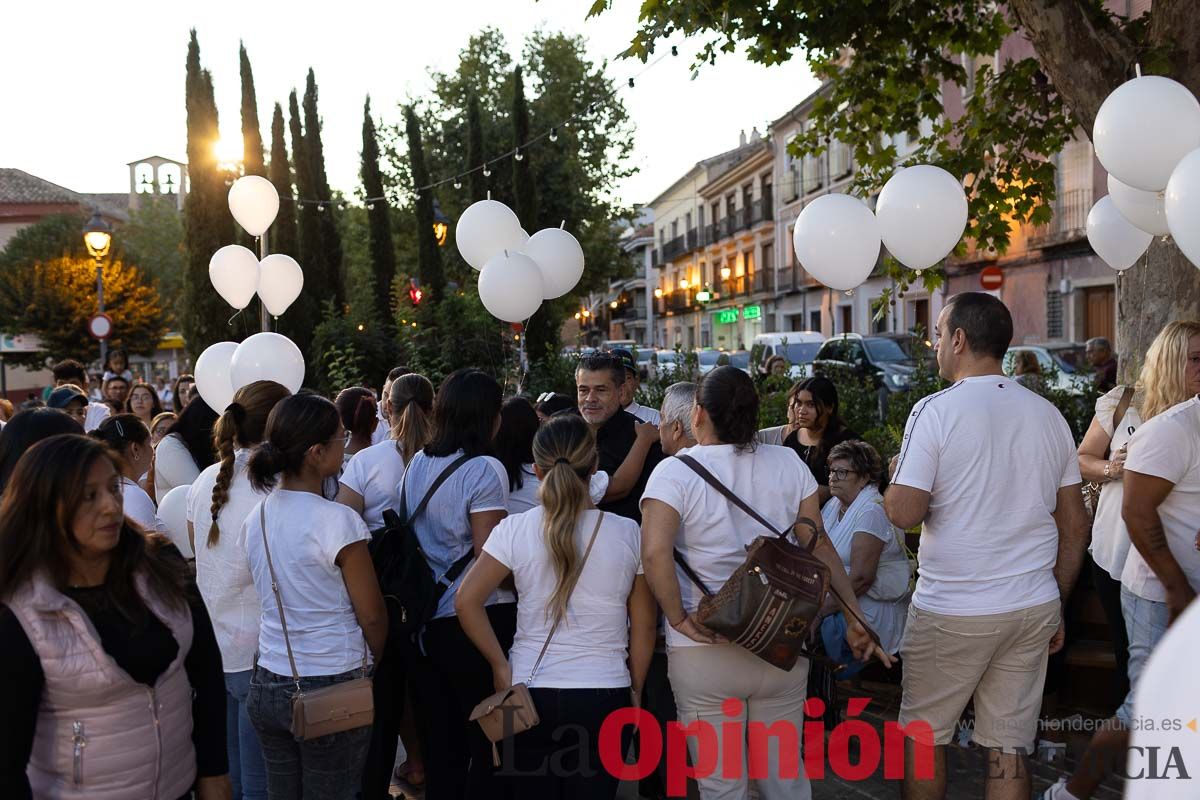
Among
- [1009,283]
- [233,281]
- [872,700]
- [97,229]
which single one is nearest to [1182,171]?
[872,700]

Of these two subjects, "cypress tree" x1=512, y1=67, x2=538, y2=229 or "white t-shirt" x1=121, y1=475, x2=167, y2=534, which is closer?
"white t-shirt" x1=121, y1=475, x2=167, y2=534

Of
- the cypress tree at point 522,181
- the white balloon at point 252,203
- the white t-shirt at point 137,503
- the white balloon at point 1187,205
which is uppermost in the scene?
the cypress tree at point 522,181

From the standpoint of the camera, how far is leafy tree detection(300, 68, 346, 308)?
75.3 ft

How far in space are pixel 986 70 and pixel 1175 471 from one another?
601 centimetres

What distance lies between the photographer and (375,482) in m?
3.73

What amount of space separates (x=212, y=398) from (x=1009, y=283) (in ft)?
73.8

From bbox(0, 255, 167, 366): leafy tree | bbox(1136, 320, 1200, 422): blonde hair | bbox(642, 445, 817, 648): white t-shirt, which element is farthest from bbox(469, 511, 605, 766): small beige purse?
bbox(0, 255, 167, 366): leafy tree

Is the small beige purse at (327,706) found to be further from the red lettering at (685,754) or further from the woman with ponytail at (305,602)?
the red lettering at (685,754)

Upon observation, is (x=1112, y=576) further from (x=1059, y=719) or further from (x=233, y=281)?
(x=233, y=281)

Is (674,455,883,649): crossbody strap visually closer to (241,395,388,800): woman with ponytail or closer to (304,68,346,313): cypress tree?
(241,395,388,800): woman with ponytail

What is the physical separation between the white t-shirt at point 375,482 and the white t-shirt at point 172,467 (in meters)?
1.00

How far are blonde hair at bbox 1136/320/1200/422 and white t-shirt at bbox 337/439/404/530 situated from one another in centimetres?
284

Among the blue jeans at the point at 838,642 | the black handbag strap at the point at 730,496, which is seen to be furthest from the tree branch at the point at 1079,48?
the black handbag strap at the point at 730,496

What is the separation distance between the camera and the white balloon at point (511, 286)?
668 centimetres
